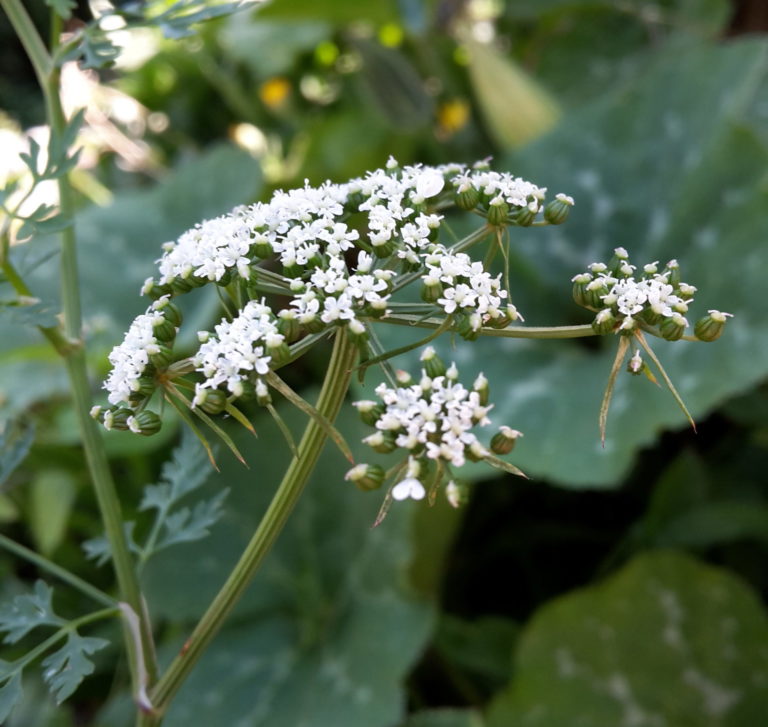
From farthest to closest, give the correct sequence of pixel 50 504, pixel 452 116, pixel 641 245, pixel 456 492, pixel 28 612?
pixel 452 116, pixel 641 245, pixel 50 504, pixel 28 612, pixel 456 492

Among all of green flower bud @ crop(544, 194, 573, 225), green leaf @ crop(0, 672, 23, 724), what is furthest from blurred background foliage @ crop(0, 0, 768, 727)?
green flower bud @ crop(544, 194, 573, 225)

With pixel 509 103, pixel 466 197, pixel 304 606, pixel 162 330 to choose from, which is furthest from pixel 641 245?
pixel 162 330

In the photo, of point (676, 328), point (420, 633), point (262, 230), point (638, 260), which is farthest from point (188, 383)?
point (638, 260)

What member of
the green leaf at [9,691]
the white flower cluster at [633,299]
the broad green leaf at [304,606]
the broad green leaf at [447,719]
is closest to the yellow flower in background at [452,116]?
the broad green leaf at [304,606]

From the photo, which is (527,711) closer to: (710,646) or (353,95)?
(710,646)

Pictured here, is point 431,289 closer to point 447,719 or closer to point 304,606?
point 447,719

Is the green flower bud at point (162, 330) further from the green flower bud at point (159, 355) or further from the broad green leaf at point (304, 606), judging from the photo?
the broad green leaf at point (304, 606)
